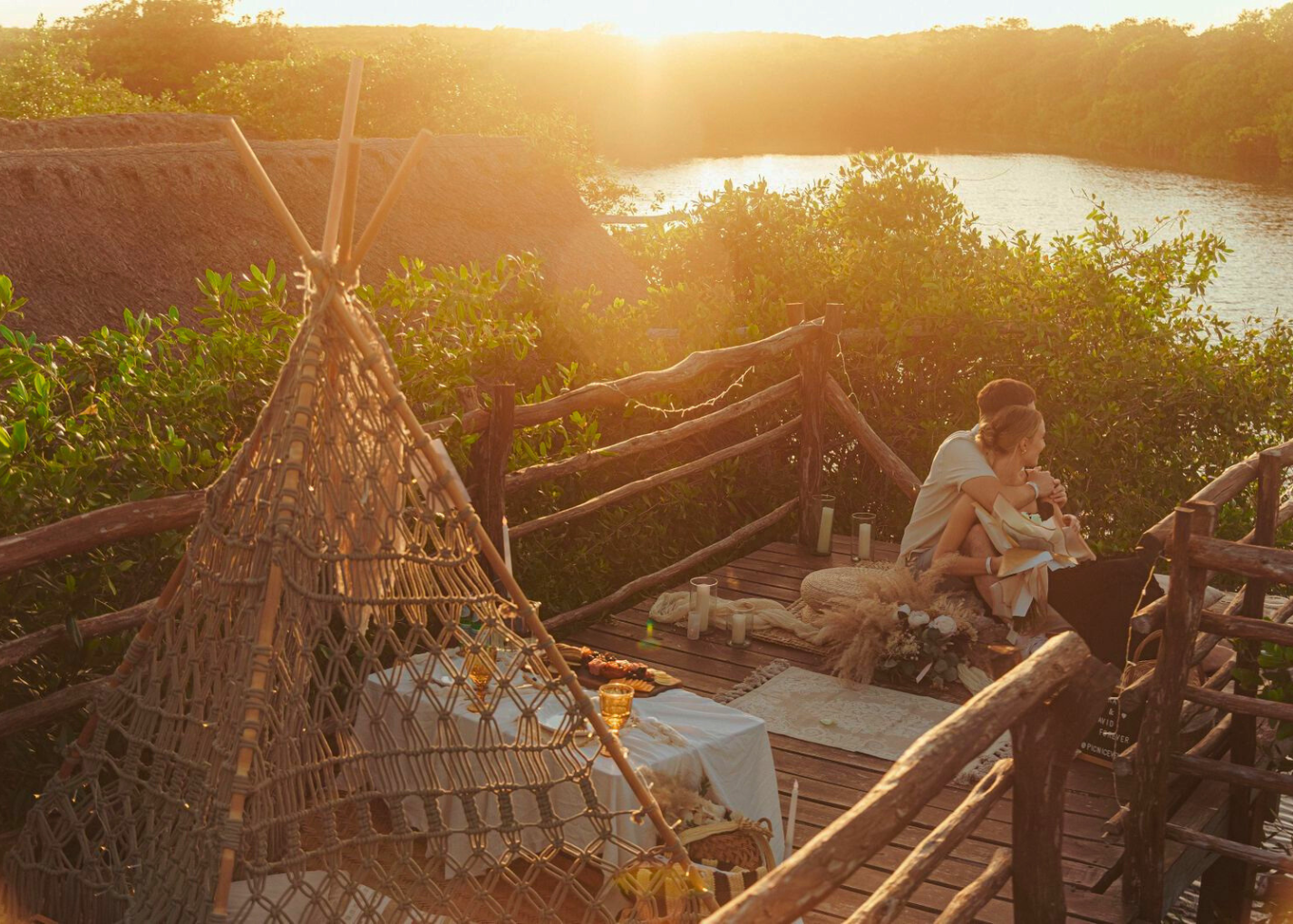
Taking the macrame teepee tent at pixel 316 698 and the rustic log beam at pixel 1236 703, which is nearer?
the macrame teepee tent at pixel 316 698

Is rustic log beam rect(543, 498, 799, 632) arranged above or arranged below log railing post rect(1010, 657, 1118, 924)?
below

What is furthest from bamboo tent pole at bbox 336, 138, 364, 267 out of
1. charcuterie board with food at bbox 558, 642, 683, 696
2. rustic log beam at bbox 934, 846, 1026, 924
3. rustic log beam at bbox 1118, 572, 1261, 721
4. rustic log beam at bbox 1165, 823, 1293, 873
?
rustic log beam at bbox 1165, 823, 1293, 873

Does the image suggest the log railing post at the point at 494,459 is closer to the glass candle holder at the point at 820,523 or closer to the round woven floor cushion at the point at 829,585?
the round woven floor cushion at the point at 829,585

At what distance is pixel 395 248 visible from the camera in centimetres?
1462

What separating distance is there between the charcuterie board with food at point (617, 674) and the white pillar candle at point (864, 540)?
9.77 feet

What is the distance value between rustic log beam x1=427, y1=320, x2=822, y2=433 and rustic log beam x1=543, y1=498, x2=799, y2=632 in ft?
3.34

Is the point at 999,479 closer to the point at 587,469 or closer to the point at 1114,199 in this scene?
the point at 587,469

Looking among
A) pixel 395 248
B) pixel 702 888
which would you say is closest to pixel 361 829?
pixel 702 888

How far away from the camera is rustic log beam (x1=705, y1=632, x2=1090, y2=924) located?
210cm

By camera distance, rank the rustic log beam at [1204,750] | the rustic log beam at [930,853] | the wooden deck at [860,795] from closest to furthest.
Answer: the rustic log beam at [930,853]
the wooden deck at [860,795]
the rustic log beam at [1204,750]

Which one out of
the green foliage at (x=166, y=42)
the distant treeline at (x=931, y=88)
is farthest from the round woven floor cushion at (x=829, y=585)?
the distant treeline at (x=931, y=88)

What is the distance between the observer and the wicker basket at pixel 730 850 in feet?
12.3

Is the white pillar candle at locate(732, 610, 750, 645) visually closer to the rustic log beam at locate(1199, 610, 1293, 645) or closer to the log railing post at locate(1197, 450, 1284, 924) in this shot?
the log railing post at locate(1197, 450, 1284, 924)

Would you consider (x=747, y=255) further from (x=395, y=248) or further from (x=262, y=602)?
(x=262, y=602)
